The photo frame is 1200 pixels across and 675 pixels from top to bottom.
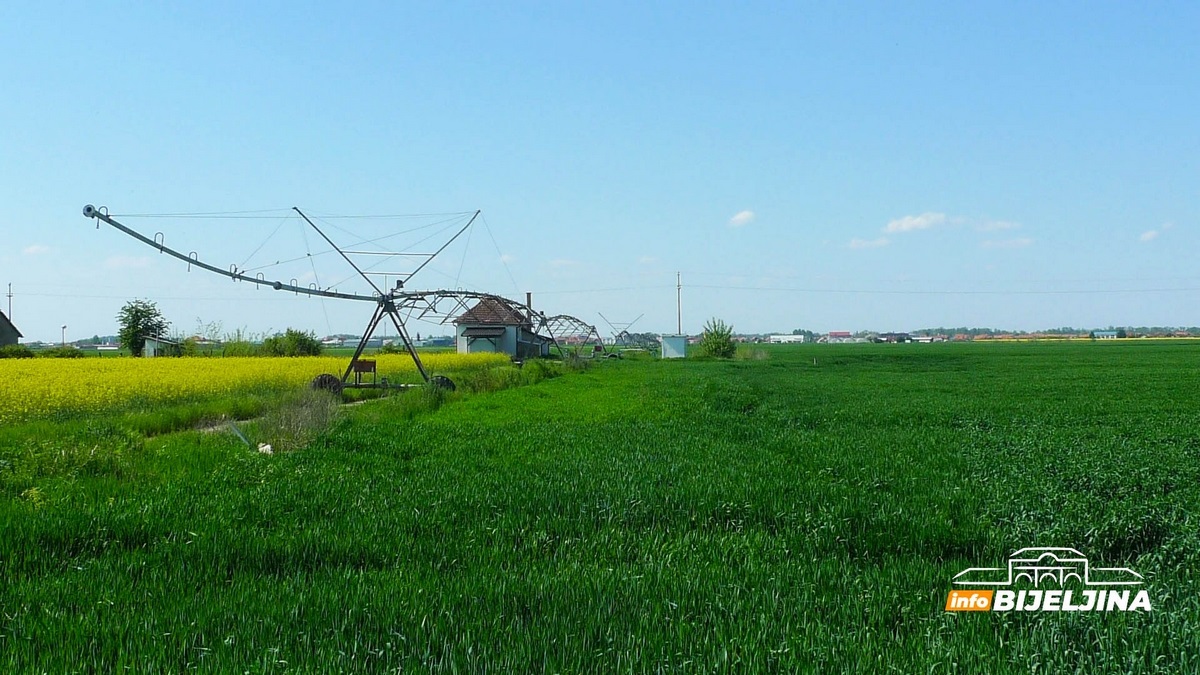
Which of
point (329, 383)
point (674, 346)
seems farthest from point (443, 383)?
point (674, 346)

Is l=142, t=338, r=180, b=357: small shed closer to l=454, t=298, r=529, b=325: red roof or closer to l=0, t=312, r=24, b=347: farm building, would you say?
l=0, t=312, r=24, b=347: farm building

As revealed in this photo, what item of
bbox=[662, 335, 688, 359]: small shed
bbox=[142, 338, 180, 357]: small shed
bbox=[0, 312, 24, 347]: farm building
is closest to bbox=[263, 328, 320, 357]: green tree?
bbox=[142, 338, 180, 357]: small shed

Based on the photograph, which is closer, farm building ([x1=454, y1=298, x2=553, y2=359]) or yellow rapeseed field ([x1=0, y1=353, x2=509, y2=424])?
yellow rapeseed field ([x1=0, y1=353, x2=509, y2=424])

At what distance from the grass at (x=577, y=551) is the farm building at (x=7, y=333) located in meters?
53.1

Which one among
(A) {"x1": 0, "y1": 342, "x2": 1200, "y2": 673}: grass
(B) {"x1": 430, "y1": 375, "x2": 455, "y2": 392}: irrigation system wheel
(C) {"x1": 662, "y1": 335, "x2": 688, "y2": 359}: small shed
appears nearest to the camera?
(A) {"x1": 0, "y1": 342, "x2": 1200, "y2": 673}: grass

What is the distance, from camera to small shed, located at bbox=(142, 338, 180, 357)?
177 feet

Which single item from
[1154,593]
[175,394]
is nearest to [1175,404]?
[1154,593]

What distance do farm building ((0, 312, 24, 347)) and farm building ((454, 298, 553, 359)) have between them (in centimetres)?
3235

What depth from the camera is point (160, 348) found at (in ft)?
178

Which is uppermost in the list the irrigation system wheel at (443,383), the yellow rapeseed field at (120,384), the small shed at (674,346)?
the small shed at (674,346)
